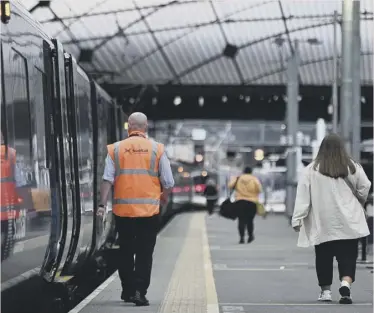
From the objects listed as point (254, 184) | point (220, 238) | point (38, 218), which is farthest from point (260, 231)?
point (38, 218)

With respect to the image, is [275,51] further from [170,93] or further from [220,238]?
[220,238]

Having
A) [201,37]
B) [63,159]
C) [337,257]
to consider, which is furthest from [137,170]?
[201,37]

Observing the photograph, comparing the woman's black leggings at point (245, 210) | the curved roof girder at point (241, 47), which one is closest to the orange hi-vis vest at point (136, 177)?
the woman's black leggings at point (245, 210)

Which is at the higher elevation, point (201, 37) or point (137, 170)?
point (201, 37)

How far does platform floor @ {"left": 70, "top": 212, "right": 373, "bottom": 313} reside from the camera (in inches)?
392

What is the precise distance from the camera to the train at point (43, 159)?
23.0 ft

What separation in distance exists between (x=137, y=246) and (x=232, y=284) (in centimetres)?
358

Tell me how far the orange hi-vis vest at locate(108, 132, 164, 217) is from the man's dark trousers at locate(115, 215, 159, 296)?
0.09 metres

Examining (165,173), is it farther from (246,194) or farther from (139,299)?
(246,194)

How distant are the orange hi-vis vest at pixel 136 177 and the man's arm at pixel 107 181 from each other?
5cm

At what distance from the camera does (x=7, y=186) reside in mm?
6816

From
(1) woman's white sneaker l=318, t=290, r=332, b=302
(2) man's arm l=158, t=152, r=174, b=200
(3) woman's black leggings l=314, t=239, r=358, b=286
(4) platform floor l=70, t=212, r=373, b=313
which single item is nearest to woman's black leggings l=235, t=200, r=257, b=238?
(4) platform floor l=70, t=212, r=373, b=313

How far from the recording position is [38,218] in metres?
7.92

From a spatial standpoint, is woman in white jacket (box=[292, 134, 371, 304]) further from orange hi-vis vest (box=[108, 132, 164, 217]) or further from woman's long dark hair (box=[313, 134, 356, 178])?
orange hi-vis vest (box=[108, 132, 164, 217])
